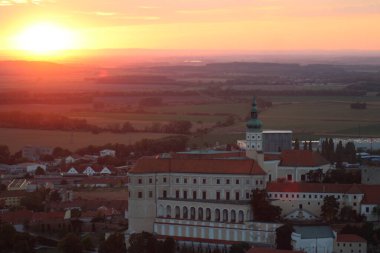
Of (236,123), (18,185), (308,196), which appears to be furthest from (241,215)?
(236,123)

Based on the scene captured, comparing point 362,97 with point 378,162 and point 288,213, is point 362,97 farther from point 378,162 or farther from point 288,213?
point 288,213

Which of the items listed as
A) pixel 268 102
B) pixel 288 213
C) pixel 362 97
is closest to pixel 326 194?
pixel 288 213

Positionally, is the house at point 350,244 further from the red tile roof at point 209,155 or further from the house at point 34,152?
the house at point 34,152

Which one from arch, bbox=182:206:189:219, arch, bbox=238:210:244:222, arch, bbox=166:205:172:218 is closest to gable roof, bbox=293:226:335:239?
arch, bbox=238:210:244:222

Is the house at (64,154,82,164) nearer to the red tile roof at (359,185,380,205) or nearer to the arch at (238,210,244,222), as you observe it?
the arch at (238,210,244,222)

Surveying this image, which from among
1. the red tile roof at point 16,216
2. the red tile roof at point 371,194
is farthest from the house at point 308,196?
the red tile roof at point 16,216

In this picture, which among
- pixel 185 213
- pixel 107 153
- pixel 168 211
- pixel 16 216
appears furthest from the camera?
pixel 107 153

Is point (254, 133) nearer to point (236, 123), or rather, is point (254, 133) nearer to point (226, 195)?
point (226, 195)
